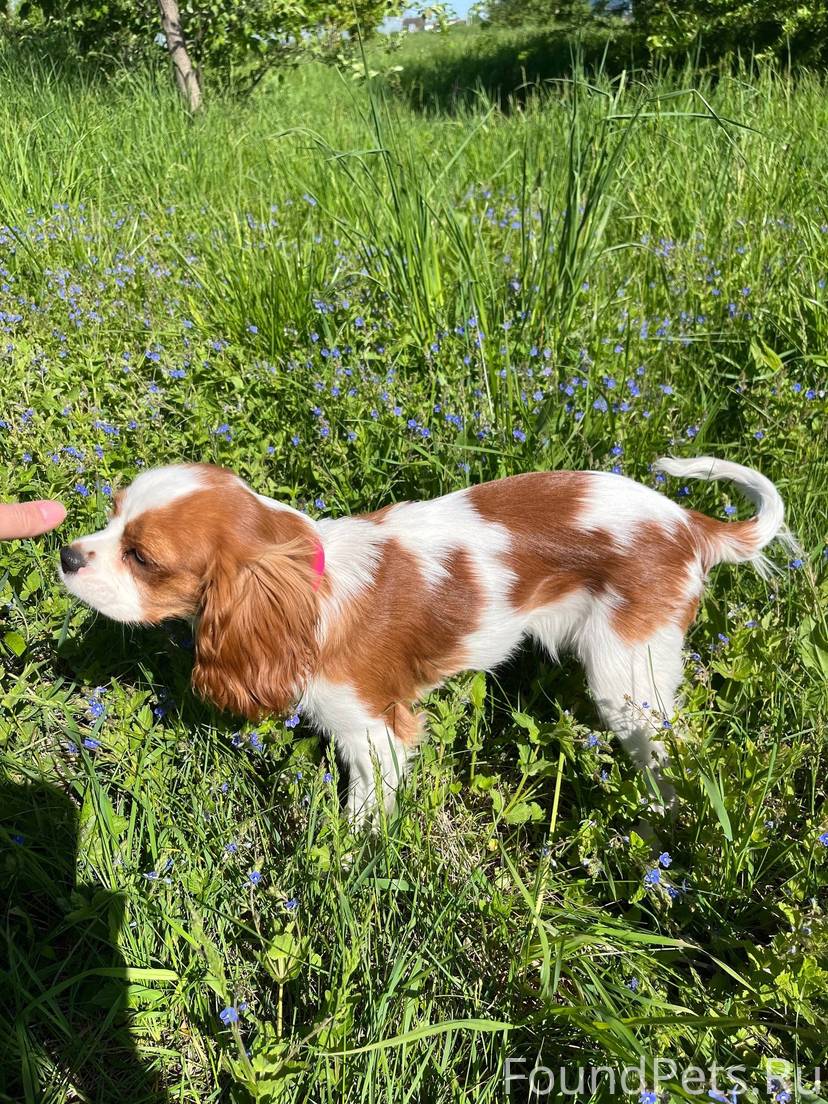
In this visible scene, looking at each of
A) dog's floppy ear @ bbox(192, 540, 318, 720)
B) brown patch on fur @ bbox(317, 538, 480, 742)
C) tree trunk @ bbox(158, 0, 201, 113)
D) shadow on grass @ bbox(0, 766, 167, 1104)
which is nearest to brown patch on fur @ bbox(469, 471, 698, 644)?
brown patch on fur @ bbox(317, 538, 480, 742)

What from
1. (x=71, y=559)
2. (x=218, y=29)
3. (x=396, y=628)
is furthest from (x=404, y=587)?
(x=218, y=29)

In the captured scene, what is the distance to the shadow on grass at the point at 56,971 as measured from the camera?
5.32ft

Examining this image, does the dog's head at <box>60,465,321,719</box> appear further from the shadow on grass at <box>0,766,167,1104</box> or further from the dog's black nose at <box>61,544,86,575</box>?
the shadow on grass at <box>0,766,167,1104</box>

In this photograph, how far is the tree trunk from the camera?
18.7ft

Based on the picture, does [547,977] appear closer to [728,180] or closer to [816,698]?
[816,698]

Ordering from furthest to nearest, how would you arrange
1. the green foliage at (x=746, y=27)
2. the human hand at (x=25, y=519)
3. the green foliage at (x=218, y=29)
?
the green foliage at (x=746, y=27)
the green foliage at (x=218, y=29)
the human hand at (x=25, y=519)

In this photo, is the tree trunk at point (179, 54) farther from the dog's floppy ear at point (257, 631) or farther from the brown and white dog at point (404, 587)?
the dog's floppy ear at point (257, 631)

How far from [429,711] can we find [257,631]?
0.64m

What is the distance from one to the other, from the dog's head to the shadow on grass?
0.54m

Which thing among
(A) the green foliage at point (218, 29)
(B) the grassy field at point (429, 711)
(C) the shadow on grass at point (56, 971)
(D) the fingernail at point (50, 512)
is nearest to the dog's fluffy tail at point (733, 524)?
(B) the grassy field at point (429, 711)

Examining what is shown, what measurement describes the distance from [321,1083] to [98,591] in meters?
1.24

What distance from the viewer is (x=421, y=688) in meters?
2.36

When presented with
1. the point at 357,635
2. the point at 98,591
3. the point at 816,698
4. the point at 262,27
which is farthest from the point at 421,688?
the point at 262,27

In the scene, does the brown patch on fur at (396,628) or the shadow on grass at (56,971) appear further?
the brown patch on fur at (396,628)
